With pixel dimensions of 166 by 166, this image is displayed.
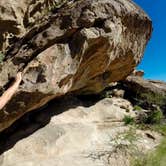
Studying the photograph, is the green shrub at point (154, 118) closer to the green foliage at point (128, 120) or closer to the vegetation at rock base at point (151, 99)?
the green foliage at point (128, 120)

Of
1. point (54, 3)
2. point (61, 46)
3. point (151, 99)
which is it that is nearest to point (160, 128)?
point (151, 99)

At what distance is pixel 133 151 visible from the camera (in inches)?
445

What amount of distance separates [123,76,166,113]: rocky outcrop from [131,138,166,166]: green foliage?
5660mm

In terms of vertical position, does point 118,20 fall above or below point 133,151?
above

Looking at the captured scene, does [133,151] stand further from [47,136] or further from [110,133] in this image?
[47,136]

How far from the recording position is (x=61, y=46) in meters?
11.3

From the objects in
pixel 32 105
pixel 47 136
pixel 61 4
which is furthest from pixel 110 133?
pixel 61 4

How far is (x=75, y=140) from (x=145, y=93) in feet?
24.2

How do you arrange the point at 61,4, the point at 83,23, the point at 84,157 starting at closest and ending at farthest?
1. the point at 84,157
2. the point at 83,23
3. the point at 61,4

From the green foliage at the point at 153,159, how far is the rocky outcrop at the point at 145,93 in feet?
18.6

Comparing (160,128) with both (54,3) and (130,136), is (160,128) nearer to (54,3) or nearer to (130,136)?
(130,136)

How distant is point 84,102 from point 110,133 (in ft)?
8.53

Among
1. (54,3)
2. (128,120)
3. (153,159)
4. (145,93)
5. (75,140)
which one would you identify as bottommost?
(75,140)

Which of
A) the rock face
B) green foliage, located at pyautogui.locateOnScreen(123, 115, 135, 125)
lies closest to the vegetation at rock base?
green foliage, located at pyautogui.locateOnScreen(123, 115, 135, 125)
